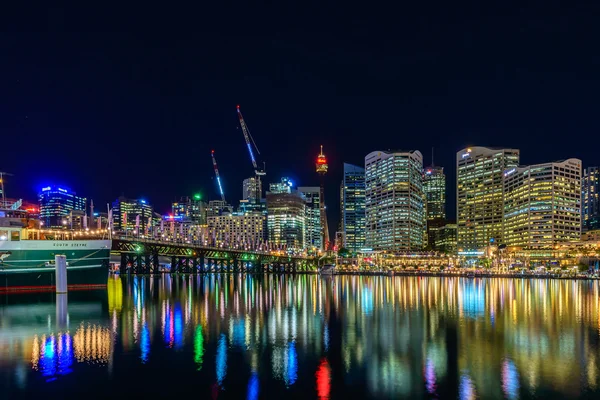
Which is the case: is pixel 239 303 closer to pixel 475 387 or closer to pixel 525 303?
pixel 525 303

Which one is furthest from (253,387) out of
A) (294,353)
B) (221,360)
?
(294,353)

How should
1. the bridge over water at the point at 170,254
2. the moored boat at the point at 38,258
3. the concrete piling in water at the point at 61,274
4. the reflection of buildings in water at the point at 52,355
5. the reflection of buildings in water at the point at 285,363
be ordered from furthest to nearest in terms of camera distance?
A: the bridge over water at the point at 170,254, the concrete piling in water at the point at 61,274, the moored boat at the point at 38,258, the reflection of buildings in water at the point at 52,355, the reflection of buildings in water at the point at 285,363

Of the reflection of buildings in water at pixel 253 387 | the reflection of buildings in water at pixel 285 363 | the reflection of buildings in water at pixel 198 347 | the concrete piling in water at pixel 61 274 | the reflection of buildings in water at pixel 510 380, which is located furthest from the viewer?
the concrete piling in water at pixel 61 274

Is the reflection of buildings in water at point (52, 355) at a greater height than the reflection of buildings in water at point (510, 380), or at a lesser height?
greater

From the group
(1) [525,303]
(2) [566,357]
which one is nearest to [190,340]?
(2) [566,357]

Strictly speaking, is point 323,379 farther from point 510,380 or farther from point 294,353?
point 510,380

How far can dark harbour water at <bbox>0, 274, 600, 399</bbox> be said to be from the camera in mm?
24453

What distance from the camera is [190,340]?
36.4 metres

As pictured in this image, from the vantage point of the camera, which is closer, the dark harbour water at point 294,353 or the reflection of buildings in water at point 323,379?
the reflection of buildings in water at point 323,379

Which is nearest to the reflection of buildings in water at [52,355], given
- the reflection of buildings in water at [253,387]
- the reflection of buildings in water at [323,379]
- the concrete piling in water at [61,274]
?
the reflection of buildings in water at [253,387]

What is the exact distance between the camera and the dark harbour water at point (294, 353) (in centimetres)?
2445

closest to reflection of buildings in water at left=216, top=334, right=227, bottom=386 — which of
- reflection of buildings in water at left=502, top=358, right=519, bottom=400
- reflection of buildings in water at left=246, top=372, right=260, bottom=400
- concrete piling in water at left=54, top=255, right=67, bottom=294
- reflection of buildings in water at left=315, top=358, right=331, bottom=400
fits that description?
reflection of buildings in water at left=246, top=372, right=260, bottom=400

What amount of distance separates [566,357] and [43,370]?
1215 inches

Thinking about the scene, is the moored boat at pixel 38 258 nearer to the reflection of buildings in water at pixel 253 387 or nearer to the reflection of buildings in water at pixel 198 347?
the reflection of buildings in water at pixel 198 347
